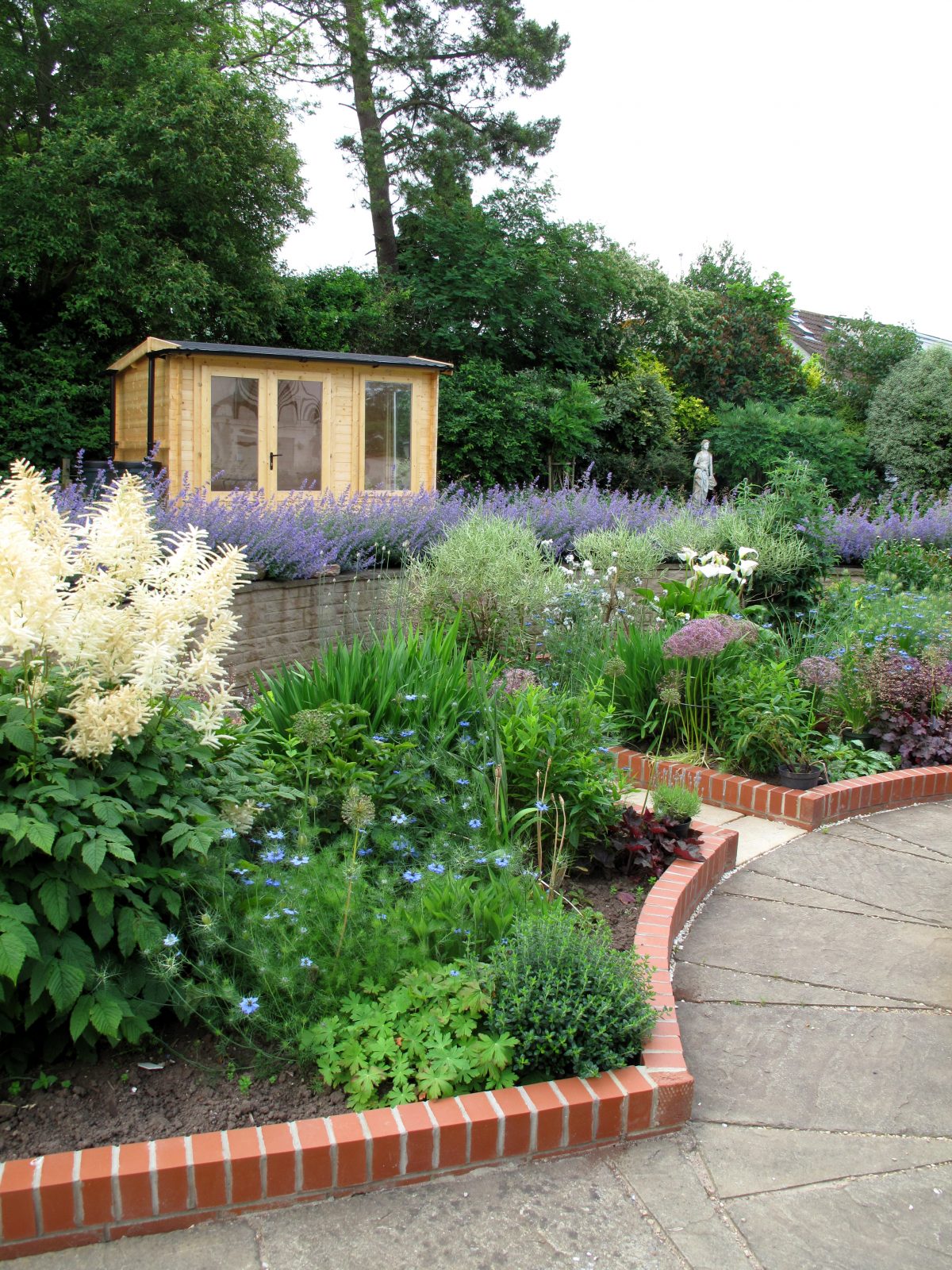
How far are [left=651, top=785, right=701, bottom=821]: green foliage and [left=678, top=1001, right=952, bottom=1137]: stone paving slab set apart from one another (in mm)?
1073

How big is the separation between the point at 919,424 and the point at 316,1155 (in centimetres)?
2053

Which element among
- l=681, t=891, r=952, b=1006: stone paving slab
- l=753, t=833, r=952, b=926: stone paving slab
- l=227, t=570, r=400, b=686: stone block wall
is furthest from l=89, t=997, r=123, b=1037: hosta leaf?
l=227, t=570, r=400, b=686: stone block wall

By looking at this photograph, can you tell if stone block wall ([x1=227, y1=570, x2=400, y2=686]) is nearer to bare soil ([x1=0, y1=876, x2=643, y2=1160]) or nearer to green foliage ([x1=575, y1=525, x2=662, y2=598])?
green foliage ([x1=575, y1=525, x2=662, y2=598])

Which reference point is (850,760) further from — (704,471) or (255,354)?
(704,471)

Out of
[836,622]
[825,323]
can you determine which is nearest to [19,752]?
[836,622]

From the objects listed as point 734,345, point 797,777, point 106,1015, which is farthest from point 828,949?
point 734,345

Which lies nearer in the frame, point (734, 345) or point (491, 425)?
point (491, 425)

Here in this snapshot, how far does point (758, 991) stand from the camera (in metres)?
3.22

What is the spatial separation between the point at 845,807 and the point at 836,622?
6.77 feet

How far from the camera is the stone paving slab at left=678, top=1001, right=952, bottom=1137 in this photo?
2.60 m

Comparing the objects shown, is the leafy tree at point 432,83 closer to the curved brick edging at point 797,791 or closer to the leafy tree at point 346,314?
the leafy tree at point 346,314

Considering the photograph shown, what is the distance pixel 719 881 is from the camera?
4.12m

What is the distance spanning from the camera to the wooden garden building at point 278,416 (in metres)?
11.7

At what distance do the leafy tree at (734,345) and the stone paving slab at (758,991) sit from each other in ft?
64.2
